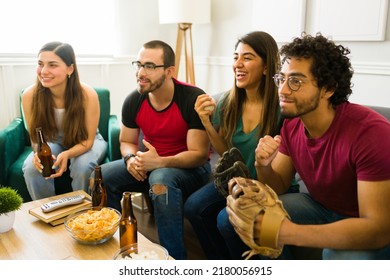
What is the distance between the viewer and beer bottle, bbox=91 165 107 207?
4.60 ft

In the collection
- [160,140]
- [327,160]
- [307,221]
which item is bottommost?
[307,221]

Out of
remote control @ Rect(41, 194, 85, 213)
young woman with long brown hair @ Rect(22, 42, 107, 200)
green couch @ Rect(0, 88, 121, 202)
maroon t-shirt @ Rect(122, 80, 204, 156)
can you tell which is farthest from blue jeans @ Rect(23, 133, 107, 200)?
remote control @ Rect(41, 194, 85, 213)

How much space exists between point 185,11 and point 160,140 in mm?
1144

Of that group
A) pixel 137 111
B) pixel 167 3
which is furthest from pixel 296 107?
pixel 167 3

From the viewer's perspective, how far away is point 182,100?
6.03 ft

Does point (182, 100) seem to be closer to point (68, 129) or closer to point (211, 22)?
point (68, 129)

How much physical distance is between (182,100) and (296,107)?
77 cm

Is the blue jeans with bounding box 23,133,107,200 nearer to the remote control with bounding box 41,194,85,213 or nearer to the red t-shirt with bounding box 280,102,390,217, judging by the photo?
the remote control with bounding box 41,194,85,213

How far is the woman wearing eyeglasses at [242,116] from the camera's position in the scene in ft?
5.12

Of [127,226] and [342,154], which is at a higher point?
[342,154]

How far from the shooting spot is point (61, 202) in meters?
1.42

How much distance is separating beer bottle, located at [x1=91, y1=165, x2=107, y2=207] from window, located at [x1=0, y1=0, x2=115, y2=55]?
1602 mm

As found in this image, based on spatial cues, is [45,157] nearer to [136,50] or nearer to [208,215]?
[208,215]

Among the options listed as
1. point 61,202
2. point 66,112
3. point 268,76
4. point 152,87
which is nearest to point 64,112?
point 66,112
